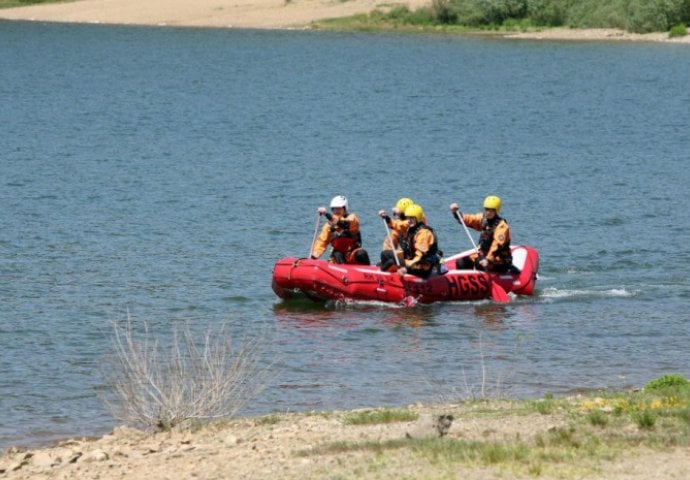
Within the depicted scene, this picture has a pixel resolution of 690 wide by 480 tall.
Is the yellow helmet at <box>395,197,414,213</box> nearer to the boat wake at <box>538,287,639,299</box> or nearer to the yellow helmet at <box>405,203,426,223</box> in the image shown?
the yellow helmet at <box>405,203,426,223</box>

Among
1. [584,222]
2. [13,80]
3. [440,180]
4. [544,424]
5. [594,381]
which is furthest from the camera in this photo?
[13,80]

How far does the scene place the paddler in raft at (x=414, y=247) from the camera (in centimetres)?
2241

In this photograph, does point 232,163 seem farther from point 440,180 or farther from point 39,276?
point 39,276

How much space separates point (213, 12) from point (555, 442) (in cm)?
10425

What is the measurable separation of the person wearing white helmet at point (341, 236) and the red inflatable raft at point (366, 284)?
48cm

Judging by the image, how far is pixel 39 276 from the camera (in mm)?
24594

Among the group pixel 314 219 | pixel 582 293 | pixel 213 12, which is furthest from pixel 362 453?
pixel 213 12

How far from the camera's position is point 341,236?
2323 cm

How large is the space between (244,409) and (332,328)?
5458mm

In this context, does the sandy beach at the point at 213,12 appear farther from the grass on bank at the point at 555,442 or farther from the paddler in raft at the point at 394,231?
the grass on bank at the point at 555,442

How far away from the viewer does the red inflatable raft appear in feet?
74.0

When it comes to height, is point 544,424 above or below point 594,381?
above

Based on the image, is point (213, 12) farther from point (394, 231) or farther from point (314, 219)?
point (394, 231)

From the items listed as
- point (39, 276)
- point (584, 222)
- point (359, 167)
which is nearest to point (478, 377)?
point (39, 276)
